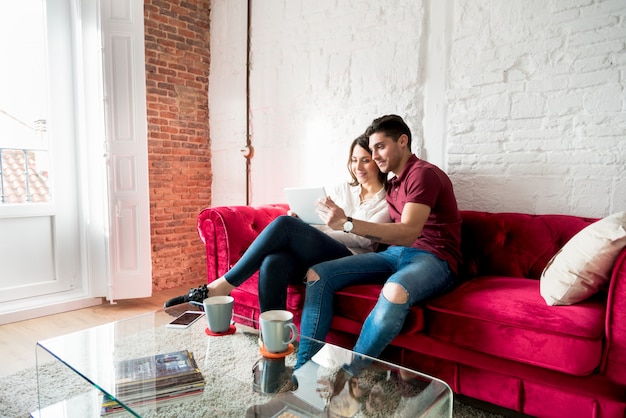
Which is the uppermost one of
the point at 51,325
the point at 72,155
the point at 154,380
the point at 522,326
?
the point at 72,155

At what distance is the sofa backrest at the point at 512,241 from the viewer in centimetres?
198

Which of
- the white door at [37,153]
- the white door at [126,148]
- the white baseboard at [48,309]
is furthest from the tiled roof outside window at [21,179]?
the white baseboard at [48,309]

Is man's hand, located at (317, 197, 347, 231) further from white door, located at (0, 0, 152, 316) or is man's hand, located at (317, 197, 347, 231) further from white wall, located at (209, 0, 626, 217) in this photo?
white door, located at (0, 0, 152, 316)

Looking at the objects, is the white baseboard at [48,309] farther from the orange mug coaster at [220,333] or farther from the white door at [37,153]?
the orange mug coaster at [220,333]

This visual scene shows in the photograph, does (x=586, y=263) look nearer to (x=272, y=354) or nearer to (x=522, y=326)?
(x=522, y=326)

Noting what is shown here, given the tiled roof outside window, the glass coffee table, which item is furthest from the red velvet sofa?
the tiled roof outside window

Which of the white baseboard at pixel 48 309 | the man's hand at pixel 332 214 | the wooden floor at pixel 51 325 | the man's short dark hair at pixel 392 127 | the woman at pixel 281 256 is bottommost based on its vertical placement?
the wooden floor at pixel 51 325

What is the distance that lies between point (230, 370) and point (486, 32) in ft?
7.14

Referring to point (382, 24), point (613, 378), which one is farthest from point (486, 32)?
point (613, 378)

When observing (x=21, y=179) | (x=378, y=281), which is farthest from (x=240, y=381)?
(x=21, y=179)

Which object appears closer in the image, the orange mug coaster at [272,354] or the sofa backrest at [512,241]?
the orange mug coaster at [272,354]

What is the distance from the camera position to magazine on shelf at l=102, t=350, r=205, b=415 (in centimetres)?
118

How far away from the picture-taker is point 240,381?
1.26m

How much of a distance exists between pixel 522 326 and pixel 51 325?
2786mm
